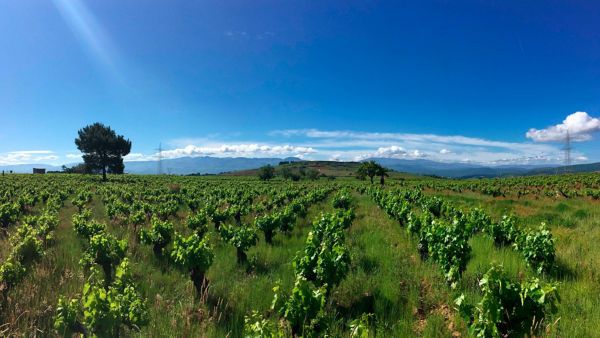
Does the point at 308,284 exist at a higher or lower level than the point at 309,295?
lower

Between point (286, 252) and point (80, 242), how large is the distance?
7.55 meters

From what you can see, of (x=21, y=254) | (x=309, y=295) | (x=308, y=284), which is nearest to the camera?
(x=309, y=295)

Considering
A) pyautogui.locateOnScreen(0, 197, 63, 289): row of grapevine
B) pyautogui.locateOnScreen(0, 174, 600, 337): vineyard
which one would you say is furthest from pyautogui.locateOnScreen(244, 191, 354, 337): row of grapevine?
pyautogui.locateOnScreen(0, 197, 63, 289): row of grapevine

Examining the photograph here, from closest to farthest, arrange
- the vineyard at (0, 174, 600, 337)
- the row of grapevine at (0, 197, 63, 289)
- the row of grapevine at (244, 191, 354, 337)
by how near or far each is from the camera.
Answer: the row of grapevine at (244, 191, 354, 337) → the vineyard at (0, 174, 600, 337) → the row of grapevine at (0, 197, 63, 289)

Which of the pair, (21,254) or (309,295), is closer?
(309,295)

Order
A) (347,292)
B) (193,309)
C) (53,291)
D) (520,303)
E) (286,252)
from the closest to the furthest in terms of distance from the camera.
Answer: (520,303) → (193,309) → (53,291) → (347,292) → (286,252)

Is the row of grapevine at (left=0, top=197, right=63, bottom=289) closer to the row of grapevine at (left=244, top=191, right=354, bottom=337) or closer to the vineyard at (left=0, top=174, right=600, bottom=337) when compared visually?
the vineyard at (left=0, top=174, right=600, bottom=337)

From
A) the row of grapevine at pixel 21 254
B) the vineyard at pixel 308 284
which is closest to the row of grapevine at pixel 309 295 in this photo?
the vineyard at pixel 308 284

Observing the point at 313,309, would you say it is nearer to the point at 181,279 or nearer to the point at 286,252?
the point at 181,279

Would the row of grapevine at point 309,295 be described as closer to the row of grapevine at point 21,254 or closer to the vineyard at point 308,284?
the vineyard at point 308,284

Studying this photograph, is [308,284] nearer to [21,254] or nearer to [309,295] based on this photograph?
[309,295]

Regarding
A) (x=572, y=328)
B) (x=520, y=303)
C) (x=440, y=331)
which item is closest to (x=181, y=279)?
(x=440, y=331)

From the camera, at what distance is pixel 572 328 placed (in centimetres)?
541

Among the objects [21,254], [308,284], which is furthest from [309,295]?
[21,254]
